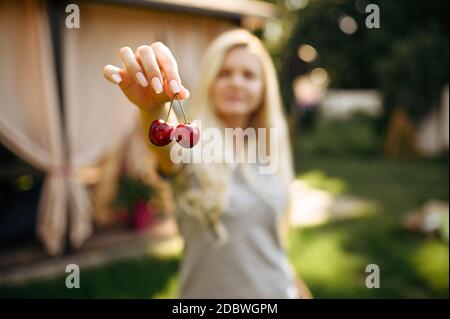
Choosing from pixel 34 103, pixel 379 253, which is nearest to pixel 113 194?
pixel 34 103

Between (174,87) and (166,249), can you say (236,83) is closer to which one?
(174,87)

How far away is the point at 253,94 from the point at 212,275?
2.28 feet

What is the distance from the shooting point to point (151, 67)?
896 millimetres

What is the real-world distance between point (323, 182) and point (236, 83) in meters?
8.51

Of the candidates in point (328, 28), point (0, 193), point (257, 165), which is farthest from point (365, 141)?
point (257, 165)

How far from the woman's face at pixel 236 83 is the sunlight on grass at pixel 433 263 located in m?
3.41

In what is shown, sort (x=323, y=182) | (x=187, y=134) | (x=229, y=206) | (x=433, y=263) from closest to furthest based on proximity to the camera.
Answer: (x=187, y=134)
(x=229, y=206)
(x=433, y=263)
(x=323, y=182)

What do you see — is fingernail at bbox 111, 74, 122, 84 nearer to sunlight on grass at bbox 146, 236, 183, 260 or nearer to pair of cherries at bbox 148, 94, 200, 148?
pair of cherries at bbox 148, 94, 200, 148

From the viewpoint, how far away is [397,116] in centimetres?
1328

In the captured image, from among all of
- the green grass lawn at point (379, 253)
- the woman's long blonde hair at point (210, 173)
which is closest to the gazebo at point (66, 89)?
the green grass lawn at point (379, 253)

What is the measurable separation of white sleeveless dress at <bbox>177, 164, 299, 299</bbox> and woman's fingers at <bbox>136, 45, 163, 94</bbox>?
0.84 meters

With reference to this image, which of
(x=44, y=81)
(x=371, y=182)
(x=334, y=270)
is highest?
(x=44, y=81)

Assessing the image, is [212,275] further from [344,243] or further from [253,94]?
[344,243]

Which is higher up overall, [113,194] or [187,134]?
[187,134]
